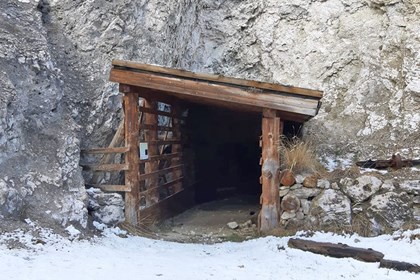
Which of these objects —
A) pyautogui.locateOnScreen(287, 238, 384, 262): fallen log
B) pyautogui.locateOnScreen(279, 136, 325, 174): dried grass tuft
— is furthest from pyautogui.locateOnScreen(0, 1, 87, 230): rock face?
pyautogui.locateOnScreen(279, 136, 325, 174): dried grass tuft

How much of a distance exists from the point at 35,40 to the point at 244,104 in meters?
3.83

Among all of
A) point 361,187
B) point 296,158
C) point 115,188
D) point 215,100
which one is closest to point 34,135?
point 115,188

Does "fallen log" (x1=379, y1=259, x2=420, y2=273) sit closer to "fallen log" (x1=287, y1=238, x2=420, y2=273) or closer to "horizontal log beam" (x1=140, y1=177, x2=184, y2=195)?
"fallen log" (x1=287, y1=238, x2=420, y2=273)

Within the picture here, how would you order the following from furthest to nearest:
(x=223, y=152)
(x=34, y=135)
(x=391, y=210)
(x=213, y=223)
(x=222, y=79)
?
1. (x=223, y=152)
2. (x=213, y=223)
3. (x=222, y=79)
4. (x=34, y=135)
5. (x=391, y=210)

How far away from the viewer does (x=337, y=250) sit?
6.24 m

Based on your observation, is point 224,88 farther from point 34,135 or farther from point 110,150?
point 34,135

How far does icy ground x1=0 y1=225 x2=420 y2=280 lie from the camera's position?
17.0 ft

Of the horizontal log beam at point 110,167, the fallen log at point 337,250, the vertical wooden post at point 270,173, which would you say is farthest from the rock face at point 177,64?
the fallen log at point 337,250

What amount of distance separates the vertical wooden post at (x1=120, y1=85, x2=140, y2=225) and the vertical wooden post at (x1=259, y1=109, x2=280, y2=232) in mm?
2072

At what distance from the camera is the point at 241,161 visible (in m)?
14.3

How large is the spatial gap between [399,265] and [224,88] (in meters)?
3.71

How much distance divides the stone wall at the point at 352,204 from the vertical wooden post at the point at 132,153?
7.82 ft

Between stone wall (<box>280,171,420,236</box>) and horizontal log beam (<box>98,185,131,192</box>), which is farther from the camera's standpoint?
horizontal log beam (<box>98,185,131,192</box>)

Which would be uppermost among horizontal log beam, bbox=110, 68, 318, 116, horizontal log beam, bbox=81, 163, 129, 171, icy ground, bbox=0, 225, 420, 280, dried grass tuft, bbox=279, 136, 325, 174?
horizontal log beam, bbox=110, 68, 318, 116
